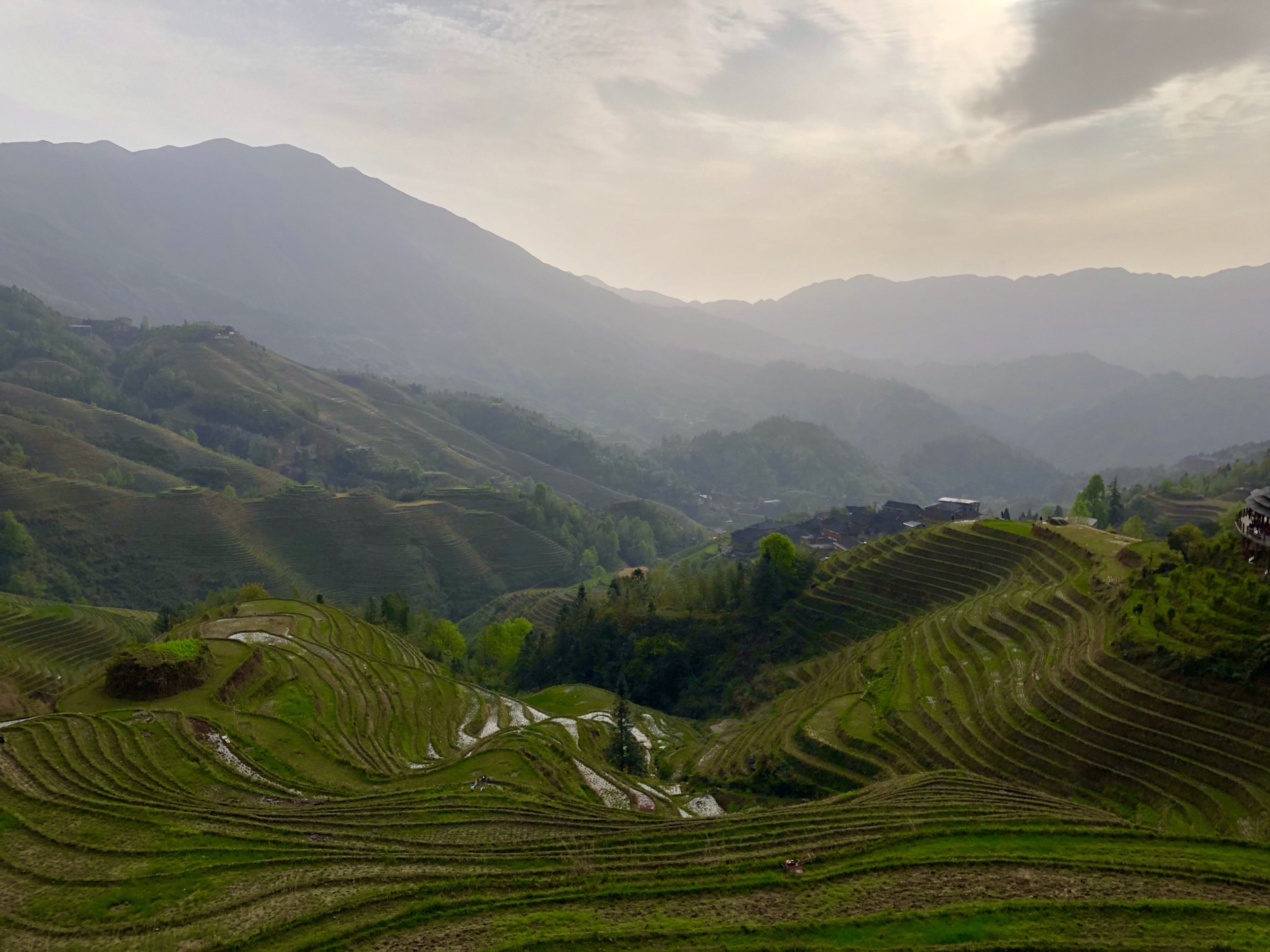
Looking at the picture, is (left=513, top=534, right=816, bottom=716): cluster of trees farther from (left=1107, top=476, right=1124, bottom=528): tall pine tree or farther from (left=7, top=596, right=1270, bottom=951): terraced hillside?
(left=1107, top=476, right=1124, bottom=528): tall pine tree

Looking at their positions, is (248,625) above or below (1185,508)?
below

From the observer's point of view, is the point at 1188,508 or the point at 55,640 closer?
the point at 55,640

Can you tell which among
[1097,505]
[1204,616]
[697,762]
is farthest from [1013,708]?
Result: [1097,505]

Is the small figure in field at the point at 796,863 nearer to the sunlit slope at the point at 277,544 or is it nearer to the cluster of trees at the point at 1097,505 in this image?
the cluster of trees at the point at 1097,505

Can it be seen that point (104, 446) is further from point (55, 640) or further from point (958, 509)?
point (958, 509)

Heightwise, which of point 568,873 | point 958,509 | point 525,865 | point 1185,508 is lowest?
point 525,865

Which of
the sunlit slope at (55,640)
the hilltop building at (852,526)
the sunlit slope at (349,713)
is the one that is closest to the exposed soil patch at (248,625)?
the sunlit slope at (349,713)
